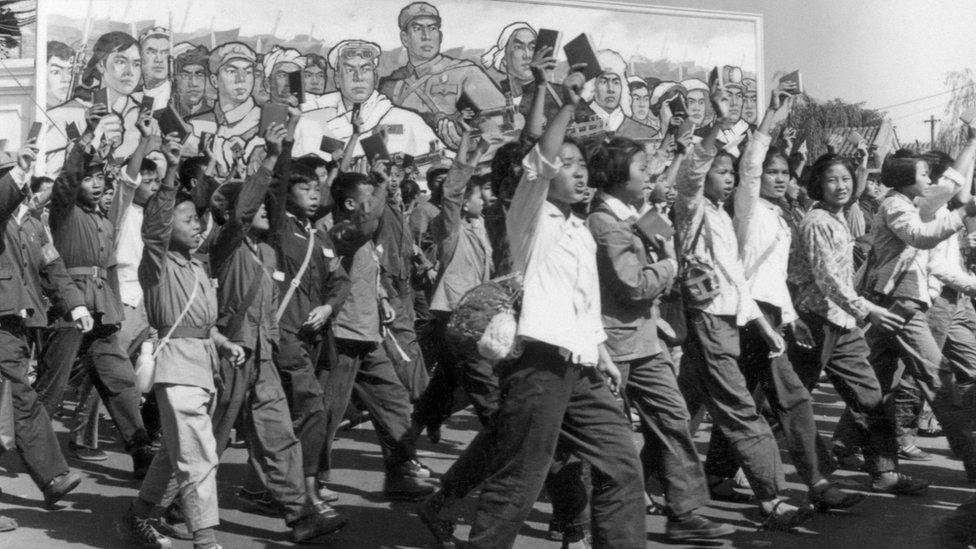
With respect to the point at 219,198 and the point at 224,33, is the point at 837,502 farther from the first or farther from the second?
the point at 224,33

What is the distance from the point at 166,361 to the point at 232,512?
1.37 meters

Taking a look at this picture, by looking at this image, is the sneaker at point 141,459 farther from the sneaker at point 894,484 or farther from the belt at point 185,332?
the sneaker at point 894,484

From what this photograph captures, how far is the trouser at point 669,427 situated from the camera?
6.01m

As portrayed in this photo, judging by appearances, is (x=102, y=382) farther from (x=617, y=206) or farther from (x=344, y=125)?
(x=344, y=125)

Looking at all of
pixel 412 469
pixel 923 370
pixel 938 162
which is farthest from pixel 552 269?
pixel 938 162

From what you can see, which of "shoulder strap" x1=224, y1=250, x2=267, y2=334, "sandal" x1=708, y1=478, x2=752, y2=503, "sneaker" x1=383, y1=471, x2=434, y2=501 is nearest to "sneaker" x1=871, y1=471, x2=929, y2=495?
"sandal" x1=708, y1=478, x2=752, y2=503

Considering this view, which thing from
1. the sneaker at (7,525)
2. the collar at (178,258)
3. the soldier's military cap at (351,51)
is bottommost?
the sneaker at (7,525)

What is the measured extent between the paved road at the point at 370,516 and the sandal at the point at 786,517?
0.04 m

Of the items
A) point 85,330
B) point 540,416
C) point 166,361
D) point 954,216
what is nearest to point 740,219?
point 954,216

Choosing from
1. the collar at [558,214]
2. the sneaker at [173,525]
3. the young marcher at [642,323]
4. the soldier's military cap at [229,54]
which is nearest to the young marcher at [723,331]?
the young marcher at [642,323]

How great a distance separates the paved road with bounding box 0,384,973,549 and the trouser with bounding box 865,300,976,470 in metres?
0.39

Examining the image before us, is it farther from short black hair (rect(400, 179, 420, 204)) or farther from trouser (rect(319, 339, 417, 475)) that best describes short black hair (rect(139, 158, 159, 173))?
short black hair (rect(400, 179, 420, 204))

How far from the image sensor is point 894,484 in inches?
287

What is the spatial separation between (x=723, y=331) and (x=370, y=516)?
207cm
